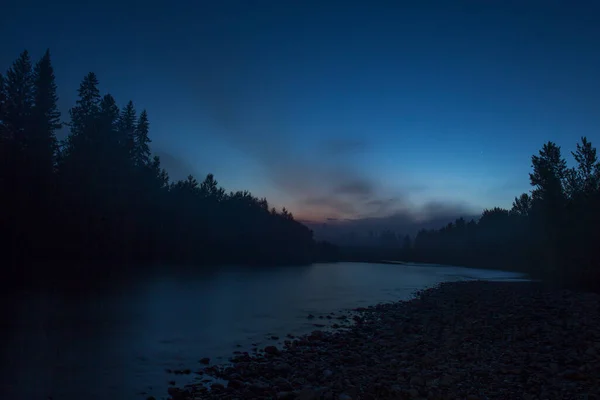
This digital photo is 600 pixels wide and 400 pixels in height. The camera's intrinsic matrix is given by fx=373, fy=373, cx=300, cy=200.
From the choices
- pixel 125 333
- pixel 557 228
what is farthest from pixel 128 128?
pixel 557 228

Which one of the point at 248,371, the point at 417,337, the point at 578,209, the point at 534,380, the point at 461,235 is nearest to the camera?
the point at 534,380

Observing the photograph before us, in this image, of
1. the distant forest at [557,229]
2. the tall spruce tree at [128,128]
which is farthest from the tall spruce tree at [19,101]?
the distant forest at [557,229]

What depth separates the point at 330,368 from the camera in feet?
36.1

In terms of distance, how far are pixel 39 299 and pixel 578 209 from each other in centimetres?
6328

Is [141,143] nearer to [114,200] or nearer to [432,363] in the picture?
[114,200]

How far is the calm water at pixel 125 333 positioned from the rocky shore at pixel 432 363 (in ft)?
7.14

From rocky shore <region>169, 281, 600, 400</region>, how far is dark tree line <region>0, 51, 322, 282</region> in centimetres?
4412

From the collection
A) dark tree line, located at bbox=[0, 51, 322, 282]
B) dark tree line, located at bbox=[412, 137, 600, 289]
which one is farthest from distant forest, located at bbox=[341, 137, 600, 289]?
dark tree line, located at bbox=[0, 51, 322, 282]

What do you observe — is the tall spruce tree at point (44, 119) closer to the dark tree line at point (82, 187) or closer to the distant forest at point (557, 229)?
the dark tree line at point (82, 187)

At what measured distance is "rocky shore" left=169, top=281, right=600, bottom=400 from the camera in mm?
8469

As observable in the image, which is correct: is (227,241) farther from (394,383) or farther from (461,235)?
(461,235)

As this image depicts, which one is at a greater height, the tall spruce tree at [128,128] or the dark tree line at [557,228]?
the tall spruce tree at [128,128]

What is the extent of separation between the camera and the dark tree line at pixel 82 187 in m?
46.6

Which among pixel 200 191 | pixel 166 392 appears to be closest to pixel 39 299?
pixel 166 392
